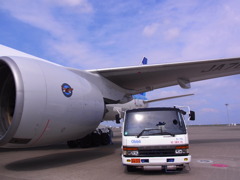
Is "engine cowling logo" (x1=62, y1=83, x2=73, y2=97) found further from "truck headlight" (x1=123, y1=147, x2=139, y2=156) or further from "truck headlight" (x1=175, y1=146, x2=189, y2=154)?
"truck headlight" (x1=175, y1=146, x2=189, y2=154)

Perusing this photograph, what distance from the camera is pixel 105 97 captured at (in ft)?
32.1

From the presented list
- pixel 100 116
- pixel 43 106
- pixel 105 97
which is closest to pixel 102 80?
pixel 105 97

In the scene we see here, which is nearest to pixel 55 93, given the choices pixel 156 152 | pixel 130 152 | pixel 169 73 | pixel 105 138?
pixel 130 152

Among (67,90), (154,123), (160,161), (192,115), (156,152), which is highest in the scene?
(67,90)

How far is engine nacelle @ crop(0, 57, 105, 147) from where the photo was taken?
6004 mm

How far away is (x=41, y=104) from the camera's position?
6215 millimetres

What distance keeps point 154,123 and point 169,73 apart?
4565 millimetres

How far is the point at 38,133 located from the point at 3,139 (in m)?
0.80

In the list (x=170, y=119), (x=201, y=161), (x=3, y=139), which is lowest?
(x=201, y=161)

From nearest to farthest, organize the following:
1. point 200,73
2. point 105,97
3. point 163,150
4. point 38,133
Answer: point 163,150 → point 38,133 → point 105,97 → point 200,73

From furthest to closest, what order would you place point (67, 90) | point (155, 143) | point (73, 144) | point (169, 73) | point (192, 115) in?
point (73, 144), point (169, 73), point (192, 115), point (67, 90), point (155, 143)

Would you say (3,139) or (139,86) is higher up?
(139,86)

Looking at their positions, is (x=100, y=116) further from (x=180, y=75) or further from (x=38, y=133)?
(x=180, y=75)

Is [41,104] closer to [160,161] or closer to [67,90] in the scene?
[67,90]
